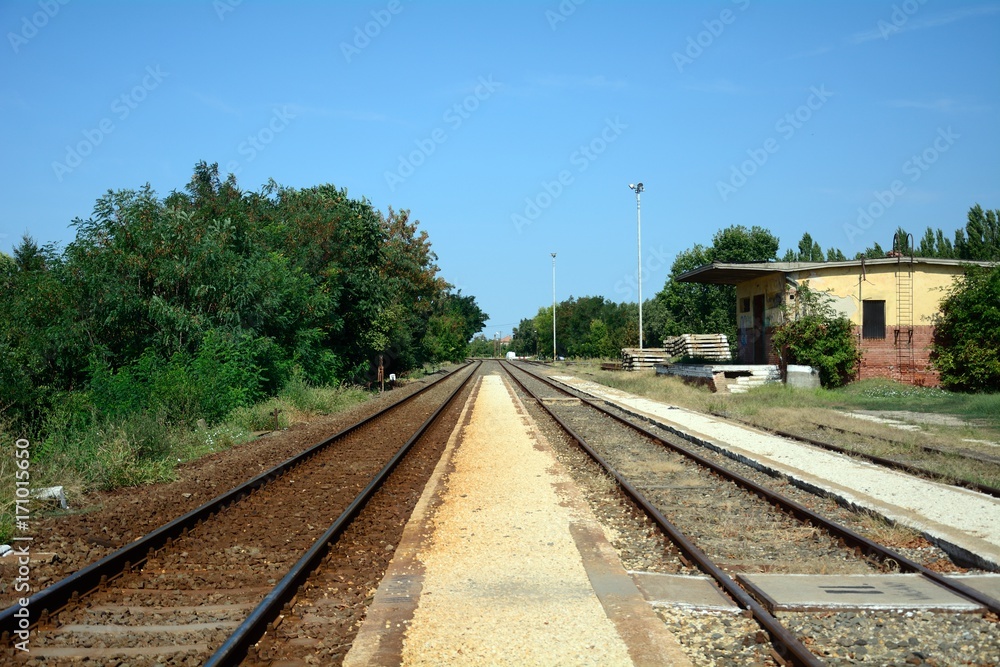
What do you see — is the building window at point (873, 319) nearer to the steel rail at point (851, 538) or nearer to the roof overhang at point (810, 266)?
the roof overhang at point (810, 266)

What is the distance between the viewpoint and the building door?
32188 mm

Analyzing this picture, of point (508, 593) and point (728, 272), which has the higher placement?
point (728, 272)

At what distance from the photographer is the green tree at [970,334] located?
25047 millimetres

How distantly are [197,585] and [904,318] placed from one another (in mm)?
27248

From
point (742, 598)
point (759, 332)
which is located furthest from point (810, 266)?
point (742, 598)

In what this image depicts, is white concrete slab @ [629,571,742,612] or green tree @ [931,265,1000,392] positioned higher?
green tree @ [931,265,1000,392]

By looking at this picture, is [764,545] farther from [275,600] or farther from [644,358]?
[644,358]

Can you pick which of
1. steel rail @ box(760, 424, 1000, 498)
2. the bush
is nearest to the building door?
the bush

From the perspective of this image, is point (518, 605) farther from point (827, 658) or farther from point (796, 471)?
point (796, 471)

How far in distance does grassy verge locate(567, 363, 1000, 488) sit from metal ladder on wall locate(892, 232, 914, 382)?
1.05 m

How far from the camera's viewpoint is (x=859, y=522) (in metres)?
8.60

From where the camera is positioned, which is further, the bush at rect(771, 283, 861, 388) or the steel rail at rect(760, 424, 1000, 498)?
the bush at rect(771, 283, 861, 388)

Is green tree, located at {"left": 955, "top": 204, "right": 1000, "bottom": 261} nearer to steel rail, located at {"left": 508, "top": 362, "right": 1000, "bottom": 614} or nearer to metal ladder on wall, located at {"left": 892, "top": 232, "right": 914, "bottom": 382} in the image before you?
metal ladder on wall, located at {"left": 892, "top": 232, "right": 914, "bottom": 382}

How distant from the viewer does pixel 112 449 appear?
11875mm
